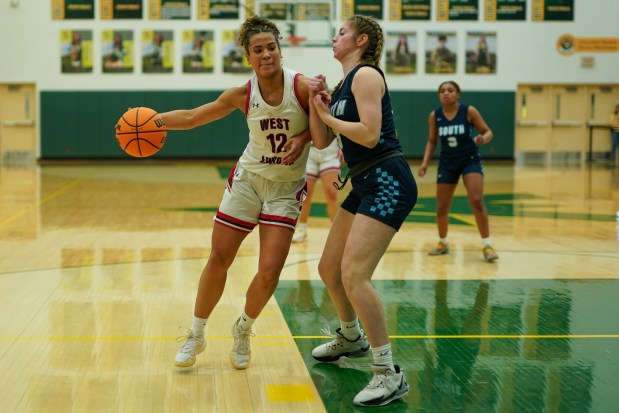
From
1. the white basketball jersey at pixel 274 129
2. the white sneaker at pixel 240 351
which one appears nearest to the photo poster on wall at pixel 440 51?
the white basketball jersey at pixel 274 129

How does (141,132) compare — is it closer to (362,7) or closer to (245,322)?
(245,322)

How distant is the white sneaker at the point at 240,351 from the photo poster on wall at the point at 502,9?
21652mm

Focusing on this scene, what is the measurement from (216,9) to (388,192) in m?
21.1

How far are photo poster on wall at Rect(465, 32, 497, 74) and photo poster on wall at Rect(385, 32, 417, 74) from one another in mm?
1540

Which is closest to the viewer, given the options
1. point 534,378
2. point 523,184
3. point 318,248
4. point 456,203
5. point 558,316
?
point 534,378

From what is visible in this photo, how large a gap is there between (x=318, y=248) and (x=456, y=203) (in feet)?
17.5

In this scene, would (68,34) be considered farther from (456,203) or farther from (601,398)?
(601,398)

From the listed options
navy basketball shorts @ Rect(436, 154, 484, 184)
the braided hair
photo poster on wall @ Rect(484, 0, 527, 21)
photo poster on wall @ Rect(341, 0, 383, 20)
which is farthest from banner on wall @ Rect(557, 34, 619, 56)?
the braided hair

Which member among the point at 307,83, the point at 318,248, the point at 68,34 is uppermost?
the point at 68,34

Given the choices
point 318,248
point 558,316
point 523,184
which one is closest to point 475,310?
point 558,316

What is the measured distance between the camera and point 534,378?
4781 millimetres

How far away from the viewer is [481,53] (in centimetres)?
2517

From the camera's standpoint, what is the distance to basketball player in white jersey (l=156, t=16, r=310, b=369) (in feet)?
16.2

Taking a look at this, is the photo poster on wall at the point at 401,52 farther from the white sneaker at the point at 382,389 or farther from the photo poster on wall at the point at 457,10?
the white sneaker at the point at 382,389
